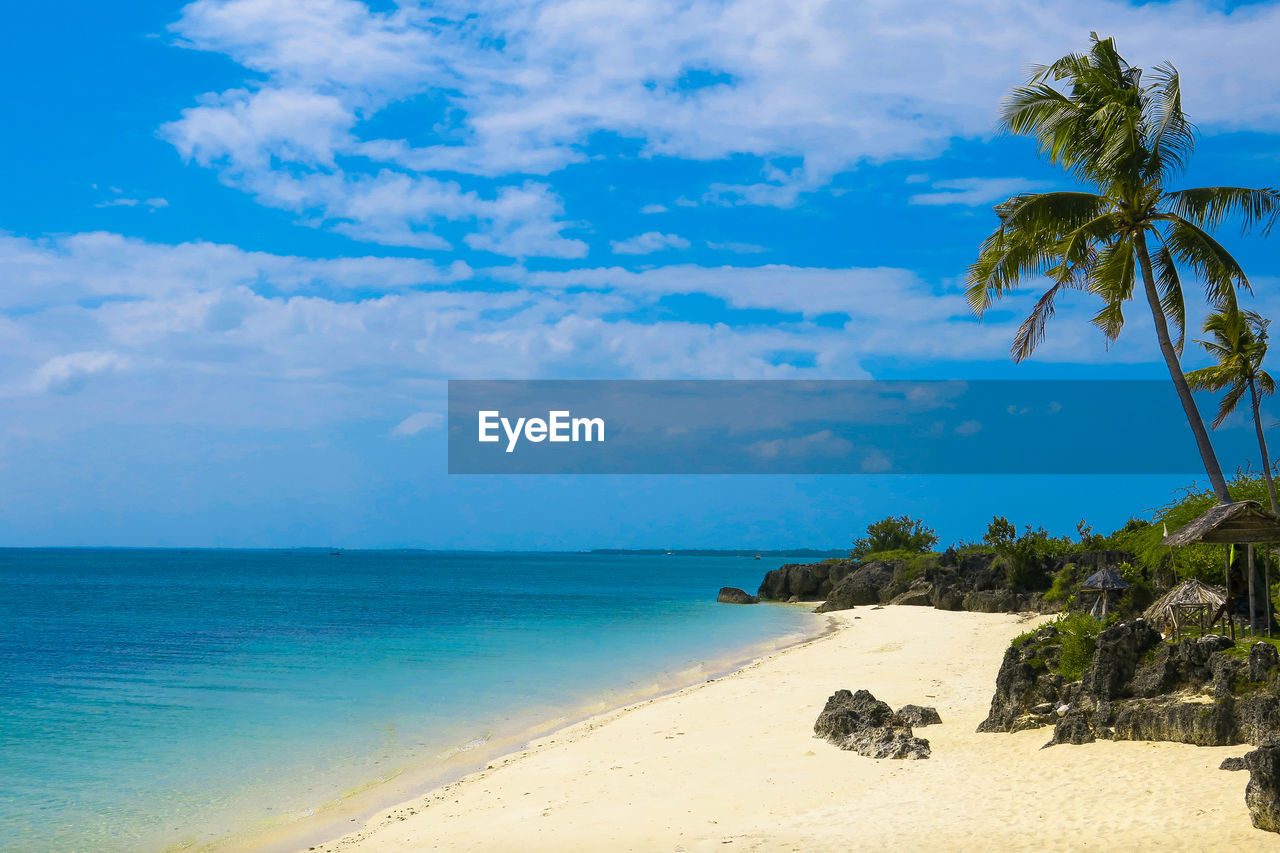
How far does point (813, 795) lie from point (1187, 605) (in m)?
9.03

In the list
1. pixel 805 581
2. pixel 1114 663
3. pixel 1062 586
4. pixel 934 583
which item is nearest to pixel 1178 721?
pixel 1114 663

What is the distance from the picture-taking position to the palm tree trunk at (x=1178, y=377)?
48.5 ft

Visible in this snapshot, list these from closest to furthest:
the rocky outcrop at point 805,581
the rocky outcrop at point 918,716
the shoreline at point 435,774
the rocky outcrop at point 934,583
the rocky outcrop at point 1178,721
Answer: the rocky outcrop at point 1178,721, the shoreline at point 435,774, the rocky outcrop at point 918,716, the rocky outcrop at point 934,583, the rocky outcrop at point 805,581

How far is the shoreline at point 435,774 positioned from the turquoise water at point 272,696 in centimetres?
11

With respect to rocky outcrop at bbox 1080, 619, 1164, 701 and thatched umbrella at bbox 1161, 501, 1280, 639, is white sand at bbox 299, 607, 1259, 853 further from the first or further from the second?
thatched umbrella at bbox 1161, 501, 1280, 639

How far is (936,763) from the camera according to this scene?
1024 cm

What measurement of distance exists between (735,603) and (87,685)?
3746cm

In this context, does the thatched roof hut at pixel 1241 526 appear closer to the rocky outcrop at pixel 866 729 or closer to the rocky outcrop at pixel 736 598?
the rocky outcrop at pixel 866 729

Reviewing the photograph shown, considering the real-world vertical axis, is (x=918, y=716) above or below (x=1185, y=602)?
below

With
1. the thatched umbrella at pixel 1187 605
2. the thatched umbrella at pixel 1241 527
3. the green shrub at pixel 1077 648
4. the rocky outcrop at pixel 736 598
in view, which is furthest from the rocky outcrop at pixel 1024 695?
the rocky outcrop at pixel 736 598

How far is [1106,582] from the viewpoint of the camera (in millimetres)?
21000

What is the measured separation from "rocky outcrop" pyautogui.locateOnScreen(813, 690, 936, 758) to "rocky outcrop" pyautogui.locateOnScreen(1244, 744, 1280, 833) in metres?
3.81

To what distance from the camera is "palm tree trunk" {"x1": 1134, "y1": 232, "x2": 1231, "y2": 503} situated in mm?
14773

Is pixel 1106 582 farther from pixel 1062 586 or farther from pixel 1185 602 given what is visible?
pixel 1062 586
